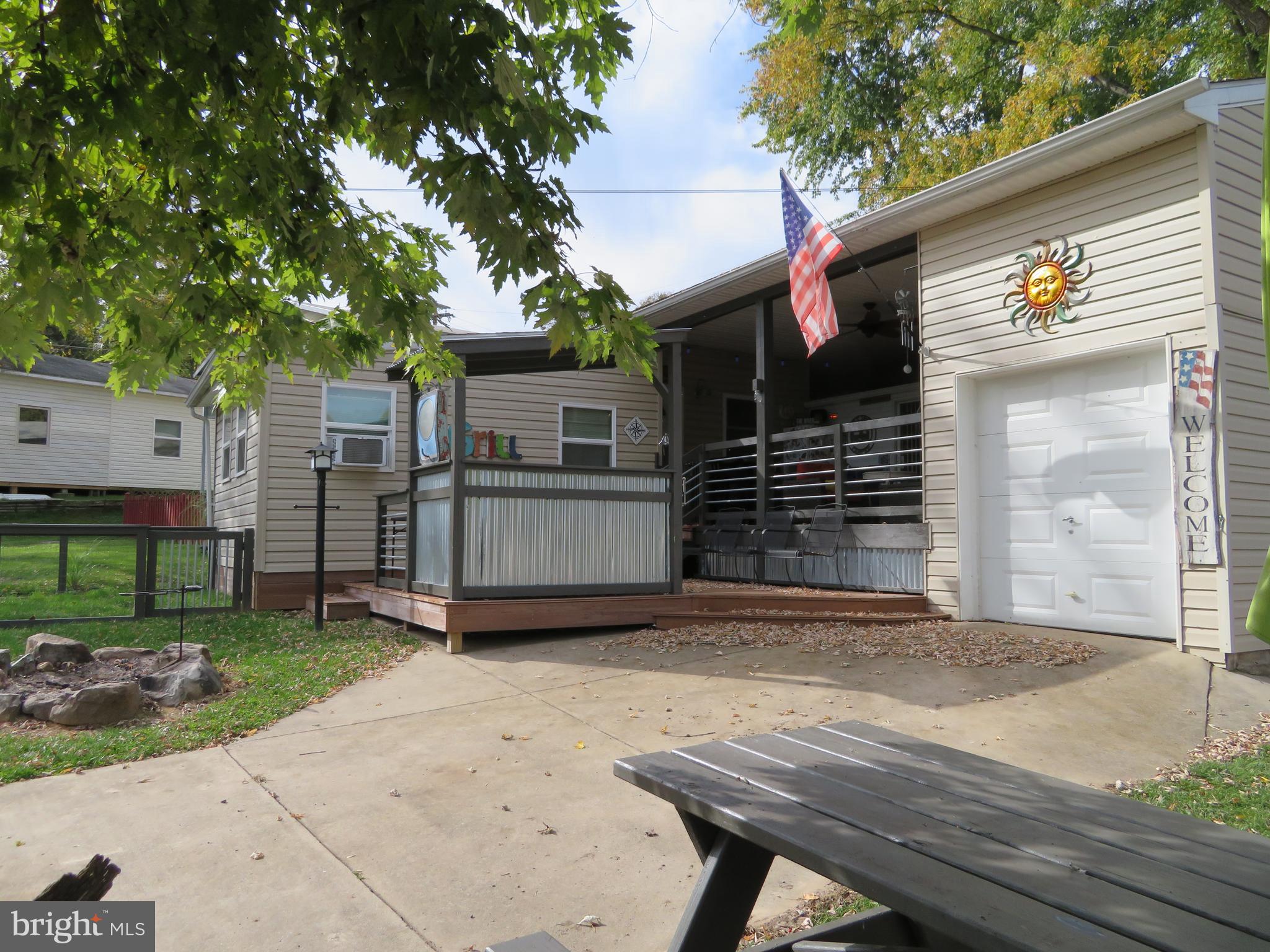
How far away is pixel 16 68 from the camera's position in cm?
287

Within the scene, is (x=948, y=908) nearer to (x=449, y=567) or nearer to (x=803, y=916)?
(x=803, y=916)

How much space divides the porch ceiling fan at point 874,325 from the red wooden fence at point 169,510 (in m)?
13.4

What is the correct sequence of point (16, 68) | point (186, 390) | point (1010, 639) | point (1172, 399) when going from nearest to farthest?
1. point (16, 68)
2. point (1172, 399)
3. point (1010, 639)
4. point (186, 390)

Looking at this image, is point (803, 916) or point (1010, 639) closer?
point (803, 916)

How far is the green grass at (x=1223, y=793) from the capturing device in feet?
12.4

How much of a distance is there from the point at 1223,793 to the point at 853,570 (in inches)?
239

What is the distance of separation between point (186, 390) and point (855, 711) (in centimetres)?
2709

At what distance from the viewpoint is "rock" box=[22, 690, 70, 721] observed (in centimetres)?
564

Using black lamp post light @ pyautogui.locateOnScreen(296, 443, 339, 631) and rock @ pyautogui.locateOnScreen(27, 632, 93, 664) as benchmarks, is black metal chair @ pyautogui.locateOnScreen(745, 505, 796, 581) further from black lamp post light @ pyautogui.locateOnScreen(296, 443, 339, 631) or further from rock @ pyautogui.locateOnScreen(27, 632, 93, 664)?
rock @ pyautogui.locateOnScreen(27, 632, 93, 664)

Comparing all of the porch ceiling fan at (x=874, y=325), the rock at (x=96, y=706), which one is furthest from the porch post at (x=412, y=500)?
the porch ceiling fan at (x=874, y=325)

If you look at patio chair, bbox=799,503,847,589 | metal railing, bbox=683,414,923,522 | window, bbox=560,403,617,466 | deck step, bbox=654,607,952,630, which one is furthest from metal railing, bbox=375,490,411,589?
patio chair, bbox=799,503,847,589

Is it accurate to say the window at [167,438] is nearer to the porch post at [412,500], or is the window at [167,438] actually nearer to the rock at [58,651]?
the porch post at [412,500]

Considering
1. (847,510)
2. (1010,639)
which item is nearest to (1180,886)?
(1010,639)

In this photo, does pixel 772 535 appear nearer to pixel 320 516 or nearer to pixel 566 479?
pixel 566 479
